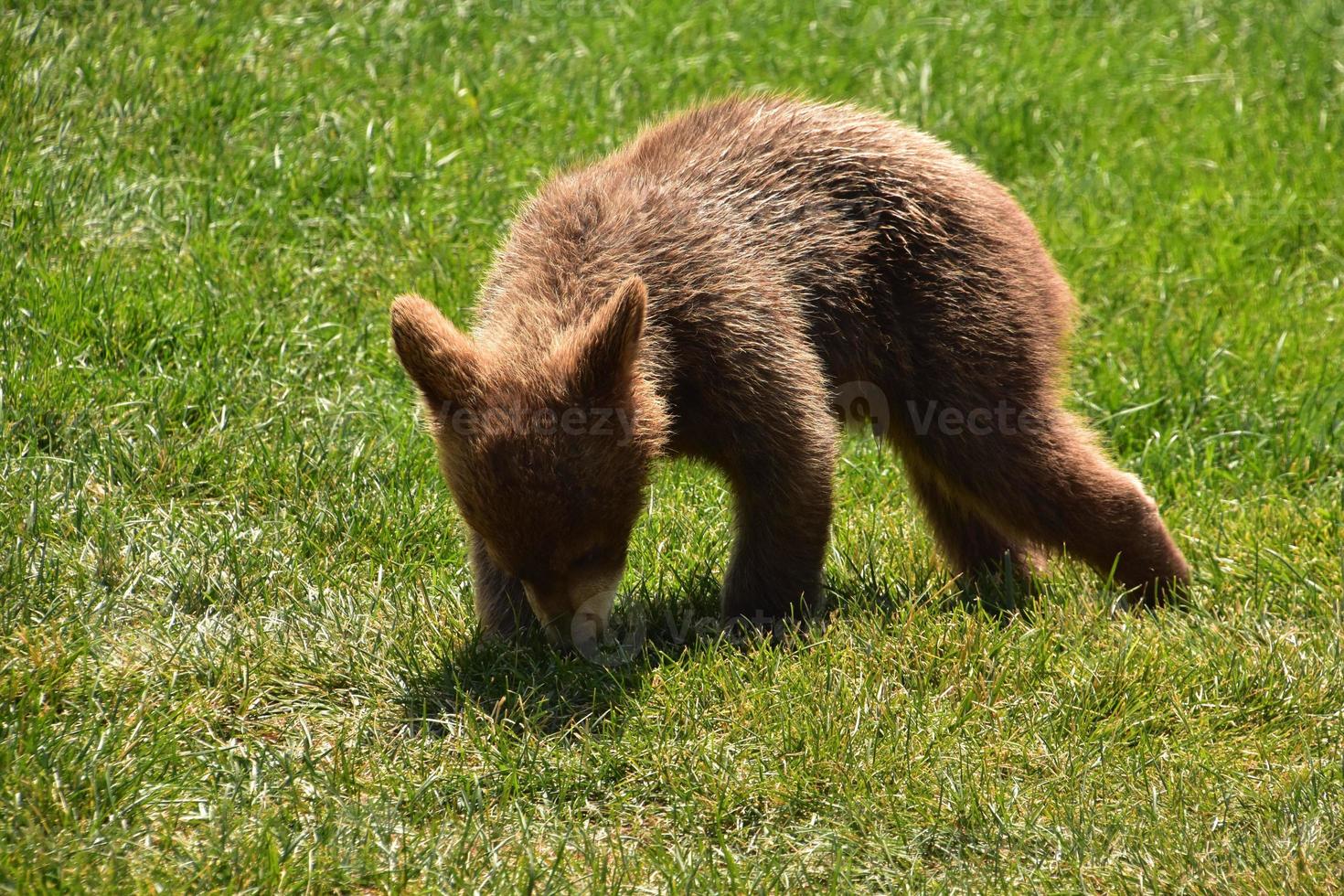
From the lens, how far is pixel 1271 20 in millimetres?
9773

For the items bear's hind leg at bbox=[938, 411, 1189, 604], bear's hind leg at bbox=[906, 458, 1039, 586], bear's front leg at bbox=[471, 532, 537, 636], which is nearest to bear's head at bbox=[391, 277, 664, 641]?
bear's front leg at bbox=[471, 532, 537, 636]

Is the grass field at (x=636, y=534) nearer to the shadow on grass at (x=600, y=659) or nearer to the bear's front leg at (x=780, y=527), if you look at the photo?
the shadow on grass at (x=600, y=659)

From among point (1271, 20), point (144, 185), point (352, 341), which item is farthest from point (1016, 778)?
point (1271, 20)

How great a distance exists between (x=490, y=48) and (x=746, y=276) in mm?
4261

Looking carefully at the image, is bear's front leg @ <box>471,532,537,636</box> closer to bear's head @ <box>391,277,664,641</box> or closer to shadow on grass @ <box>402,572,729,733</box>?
shadow on grass @ <box>402,572,729,733</box>

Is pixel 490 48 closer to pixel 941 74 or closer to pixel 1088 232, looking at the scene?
pixel 941 74

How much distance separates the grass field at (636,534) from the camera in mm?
4121

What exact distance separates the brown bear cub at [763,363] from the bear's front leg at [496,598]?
0.4 inches

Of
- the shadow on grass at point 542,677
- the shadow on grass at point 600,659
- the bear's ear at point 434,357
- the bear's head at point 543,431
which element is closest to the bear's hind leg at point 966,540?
the shadow on grass at point 600,659

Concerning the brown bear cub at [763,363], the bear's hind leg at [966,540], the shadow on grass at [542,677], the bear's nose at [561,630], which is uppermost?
the brown bear cub at [763,363]

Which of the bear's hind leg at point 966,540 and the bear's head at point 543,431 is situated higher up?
the bear's head at point 543,431

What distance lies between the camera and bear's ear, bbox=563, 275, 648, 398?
4449 mm

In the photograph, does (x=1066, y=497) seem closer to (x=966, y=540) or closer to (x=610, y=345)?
(x=966, y=540)

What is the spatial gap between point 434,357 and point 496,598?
0.94 metres
